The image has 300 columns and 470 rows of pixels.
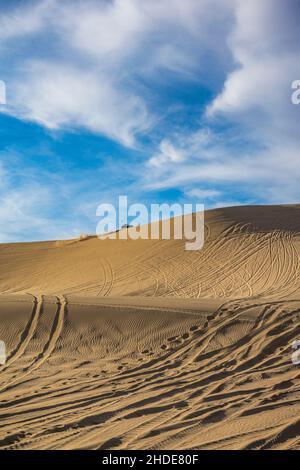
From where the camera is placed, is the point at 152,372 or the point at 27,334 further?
the point at 27,334

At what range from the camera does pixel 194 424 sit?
18.7ft

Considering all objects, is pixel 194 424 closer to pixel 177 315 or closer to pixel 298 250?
pixel 177 315

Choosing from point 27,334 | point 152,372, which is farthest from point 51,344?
point 152,372

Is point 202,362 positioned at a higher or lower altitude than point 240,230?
lower

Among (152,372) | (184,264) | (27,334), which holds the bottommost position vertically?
(152,372)

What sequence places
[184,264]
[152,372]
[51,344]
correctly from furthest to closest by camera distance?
[184,264] < [51,344] < [152,372]

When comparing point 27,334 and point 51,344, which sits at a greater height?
point 27,334

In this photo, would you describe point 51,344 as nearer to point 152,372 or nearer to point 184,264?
point 152,372

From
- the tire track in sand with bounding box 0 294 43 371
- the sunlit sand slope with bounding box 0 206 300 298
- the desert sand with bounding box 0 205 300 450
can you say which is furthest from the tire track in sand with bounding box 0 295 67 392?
the sunlit sand slope with bounding box 0 206 300 298

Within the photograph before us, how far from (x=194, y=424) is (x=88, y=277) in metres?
17.3

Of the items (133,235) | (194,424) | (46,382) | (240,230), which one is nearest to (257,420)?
(194,424)

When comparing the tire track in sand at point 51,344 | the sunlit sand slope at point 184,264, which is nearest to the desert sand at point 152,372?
the tire track in sand at point 51,344

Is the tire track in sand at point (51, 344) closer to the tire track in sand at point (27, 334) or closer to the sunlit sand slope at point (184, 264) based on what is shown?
the tire track in sand at point (27, 334)

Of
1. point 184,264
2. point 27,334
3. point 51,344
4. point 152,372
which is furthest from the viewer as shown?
point 184,264
